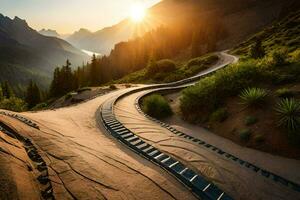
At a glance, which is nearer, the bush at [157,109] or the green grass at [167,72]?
the bush at [157,109]

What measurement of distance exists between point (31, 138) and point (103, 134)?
165 inches

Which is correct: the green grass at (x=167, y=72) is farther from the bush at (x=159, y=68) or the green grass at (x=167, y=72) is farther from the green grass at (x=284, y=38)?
the green grass at (x=284, y=38)

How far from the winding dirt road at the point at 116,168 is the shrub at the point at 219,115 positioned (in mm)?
3944

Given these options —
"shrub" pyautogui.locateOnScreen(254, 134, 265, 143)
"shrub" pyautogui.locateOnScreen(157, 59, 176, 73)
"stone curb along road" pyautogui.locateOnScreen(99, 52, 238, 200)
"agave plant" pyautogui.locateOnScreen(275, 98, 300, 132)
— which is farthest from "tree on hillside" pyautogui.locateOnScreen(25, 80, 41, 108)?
"agave plant" pyautogui.locateOnScreen(275, 98, 300, 132)

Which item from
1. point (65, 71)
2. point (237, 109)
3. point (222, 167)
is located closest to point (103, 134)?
point (222, 167)

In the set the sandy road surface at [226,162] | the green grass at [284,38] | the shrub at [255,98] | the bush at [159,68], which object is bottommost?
the sandy road surface at [226,162]

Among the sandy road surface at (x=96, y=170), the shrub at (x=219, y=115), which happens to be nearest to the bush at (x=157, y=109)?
the shrub at (x=219, y=115)

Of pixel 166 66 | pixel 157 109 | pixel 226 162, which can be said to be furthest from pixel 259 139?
pixel 166 66

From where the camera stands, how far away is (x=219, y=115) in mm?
16984

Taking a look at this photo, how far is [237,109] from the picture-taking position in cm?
1681

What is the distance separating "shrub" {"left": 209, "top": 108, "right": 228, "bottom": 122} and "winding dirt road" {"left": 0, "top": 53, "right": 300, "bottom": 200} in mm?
3944

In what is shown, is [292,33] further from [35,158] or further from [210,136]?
[35,158]

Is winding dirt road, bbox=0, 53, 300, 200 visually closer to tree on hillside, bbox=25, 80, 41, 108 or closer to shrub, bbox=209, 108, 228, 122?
shrub, bbox=209, 108, 228, 122

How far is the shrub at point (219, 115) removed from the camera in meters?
16.8
